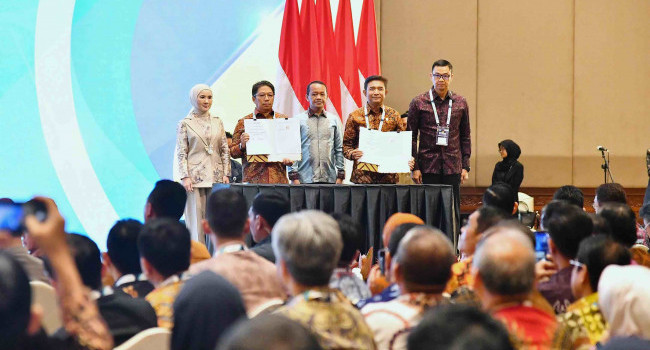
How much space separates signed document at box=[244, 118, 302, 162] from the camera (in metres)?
6.36

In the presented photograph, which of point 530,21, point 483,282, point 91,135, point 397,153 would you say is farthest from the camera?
point 530,21

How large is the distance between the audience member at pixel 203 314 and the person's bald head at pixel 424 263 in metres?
0.53

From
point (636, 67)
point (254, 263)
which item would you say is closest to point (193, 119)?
point (254, 263)

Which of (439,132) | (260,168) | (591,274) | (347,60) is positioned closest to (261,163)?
(260,168)

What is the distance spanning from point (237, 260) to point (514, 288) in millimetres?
1085

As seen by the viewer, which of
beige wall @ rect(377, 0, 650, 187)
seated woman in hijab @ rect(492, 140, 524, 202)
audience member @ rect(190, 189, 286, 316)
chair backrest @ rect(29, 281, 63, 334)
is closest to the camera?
chair backrest @ rect(29, 281, 63, 334)

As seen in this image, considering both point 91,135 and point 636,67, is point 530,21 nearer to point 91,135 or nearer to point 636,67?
point 636,67

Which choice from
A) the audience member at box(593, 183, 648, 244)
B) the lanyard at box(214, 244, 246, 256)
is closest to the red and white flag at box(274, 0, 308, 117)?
the audience member at box(593, 183, 648, 244)

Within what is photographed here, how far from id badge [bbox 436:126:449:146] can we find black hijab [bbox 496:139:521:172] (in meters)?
2.70

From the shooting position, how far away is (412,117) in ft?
22.2

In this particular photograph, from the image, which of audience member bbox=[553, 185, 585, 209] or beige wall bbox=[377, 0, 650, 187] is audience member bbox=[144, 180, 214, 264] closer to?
audience member bbox=[553, 185, 585, 209]

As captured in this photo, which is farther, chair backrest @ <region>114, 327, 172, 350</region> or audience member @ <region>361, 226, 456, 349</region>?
audience member @ <region>361, 226, 456, 349</region>

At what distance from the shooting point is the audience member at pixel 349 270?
10.4 feet

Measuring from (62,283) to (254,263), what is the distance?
1.28 meters
